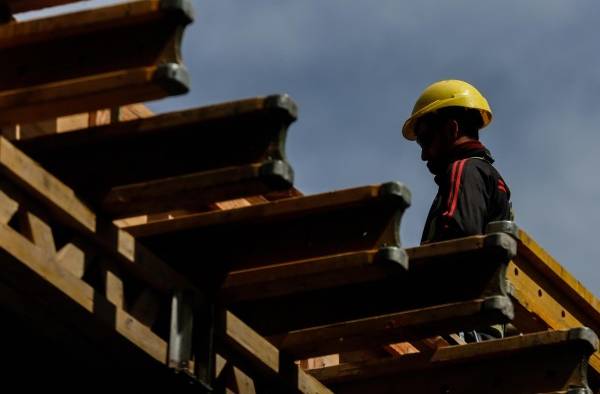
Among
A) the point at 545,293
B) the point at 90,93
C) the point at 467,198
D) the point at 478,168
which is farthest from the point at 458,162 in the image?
the point at 90,93

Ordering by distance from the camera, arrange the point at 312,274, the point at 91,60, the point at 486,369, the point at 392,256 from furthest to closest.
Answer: the point at 486,369
the point at 312,274
the point at 392,256
the point at 91,60

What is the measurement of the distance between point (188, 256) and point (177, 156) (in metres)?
1.10

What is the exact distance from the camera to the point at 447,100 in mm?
15445

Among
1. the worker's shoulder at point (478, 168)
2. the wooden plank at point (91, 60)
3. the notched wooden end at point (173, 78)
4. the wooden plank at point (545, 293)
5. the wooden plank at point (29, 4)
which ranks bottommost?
the notched wooden end at point (173, 78)

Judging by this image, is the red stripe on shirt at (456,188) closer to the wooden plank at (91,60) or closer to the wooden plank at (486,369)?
the wooden plank at (486,369)

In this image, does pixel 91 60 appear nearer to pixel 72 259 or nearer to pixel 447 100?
pixel 72 259

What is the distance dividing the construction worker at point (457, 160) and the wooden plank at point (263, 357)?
1.51 meters

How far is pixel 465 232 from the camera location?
13117 mm

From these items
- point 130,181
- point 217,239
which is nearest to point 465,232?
point 217,239

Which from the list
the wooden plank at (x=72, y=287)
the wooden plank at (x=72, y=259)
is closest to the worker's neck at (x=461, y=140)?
the wooden plank at (x=72, y=287)

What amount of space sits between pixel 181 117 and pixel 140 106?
1.97 meters

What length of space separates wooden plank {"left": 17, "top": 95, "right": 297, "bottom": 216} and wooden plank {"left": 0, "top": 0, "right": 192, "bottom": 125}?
423 mm

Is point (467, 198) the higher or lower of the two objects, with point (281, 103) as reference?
higher

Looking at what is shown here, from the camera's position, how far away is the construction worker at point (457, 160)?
43.6 ft
